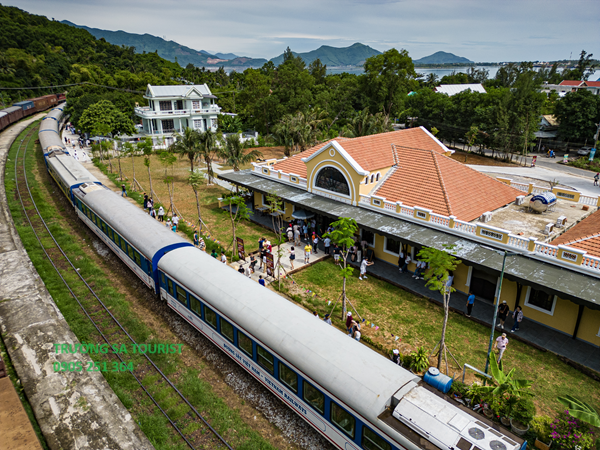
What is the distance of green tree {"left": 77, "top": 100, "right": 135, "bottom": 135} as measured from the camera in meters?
59.0

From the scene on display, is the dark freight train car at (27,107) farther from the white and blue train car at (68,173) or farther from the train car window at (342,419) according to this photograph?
the train car window at (342,419)

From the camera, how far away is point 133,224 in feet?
72.4

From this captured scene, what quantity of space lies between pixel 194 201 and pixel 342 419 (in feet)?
99.5

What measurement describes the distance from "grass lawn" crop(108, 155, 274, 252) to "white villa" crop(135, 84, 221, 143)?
12.4 metres

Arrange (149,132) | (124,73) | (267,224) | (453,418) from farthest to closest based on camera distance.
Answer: (124,73) → (149,132) → (267,224) → (453,418)

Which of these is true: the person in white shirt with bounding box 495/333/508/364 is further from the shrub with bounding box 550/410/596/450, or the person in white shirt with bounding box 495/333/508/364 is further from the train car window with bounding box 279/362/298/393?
the train car window with bounding box 279/362/298/393

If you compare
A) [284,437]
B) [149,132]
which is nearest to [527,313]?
[284,437]

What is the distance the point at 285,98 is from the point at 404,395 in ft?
213

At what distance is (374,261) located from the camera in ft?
85.1

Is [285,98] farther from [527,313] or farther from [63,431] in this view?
[63,431]

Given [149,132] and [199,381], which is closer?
[199,381]

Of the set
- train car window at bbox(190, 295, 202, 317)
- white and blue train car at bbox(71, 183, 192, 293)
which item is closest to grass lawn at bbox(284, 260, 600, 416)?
train car window at bbox(190, 295, 202, 317)

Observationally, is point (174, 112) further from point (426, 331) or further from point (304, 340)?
point (304, 340)

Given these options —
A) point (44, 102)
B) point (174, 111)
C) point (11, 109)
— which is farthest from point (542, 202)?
point (44, 102)
